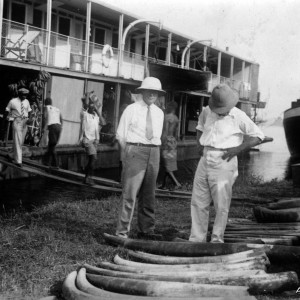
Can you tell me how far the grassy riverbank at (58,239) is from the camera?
4.43 m

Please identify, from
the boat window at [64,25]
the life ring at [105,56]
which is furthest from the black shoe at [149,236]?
the boat window at [64,25]

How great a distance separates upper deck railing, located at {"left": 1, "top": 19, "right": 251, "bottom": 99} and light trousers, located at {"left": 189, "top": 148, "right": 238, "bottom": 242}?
12.1 meters

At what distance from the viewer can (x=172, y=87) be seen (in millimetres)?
25719

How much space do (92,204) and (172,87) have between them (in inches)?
691

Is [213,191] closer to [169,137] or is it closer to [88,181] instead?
[169,137]

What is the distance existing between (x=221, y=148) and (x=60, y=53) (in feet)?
49.2

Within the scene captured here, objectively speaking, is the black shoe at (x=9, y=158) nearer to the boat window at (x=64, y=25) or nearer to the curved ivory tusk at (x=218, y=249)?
the curved ivory tusk at (x=218, y=249)

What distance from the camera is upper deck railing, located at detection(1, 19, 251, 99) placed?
55.5 ft

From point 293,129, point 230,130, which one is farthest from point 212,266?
point 293,129

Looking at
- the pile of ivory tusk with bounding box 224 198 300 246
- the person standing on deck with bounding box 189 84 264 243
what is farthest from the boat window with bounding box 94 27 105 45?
the person standing on deck with bounding box 189 84 264 243

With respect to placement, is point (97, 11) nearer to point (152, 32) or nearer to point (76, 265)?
point (152, 32)

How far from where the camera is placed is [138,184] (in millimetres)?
6102

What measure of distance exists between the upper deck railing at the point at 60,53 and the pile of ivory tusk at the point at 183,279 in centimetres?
1303

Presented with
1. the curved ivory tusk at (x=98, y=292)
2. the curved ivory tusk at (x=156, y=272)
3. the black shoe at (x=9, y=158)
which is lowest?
the curved ivory tusk at (x=98, y=292)
